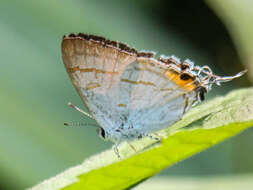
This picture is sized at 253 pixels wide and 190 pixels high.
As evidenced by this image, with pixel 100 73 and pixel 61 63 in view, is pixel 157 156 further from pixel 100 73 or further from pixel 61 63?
pixel 61 63

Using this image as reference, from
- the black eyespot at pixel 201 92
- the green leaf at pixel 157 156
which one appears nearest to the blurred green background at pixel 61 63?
the black eyespot at pixel 201 92

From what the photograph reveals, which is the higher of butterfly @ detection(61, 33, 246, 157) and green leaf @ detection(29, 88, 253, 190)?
butterfly @ detection(61, 33, 246, 157)

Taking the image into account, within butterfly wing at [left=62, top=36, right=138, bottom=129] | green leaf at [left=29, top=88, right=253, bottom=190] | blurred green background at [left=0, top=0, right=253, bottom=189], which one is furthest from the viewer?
blurred green background at [left=0, top=0, right=253, bottom=189]

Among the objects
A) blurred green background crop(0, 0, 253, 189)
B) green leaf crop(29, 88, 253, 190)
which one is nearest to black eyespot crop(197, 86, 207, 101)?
green leaf crop(29, 88, 253, 190)

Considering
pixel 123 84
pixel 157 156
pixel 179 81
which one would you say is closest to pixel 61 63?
pixel 123 84

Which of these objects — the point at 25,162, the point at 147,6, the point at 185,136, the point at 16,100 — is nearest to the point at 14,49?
the point at 16,100

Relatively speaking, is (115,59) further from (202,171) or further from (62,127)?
(202,171)

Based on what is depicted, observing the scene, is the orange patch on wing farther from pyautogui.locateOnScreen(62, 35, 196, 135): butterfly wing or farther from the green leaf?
the green leaf
